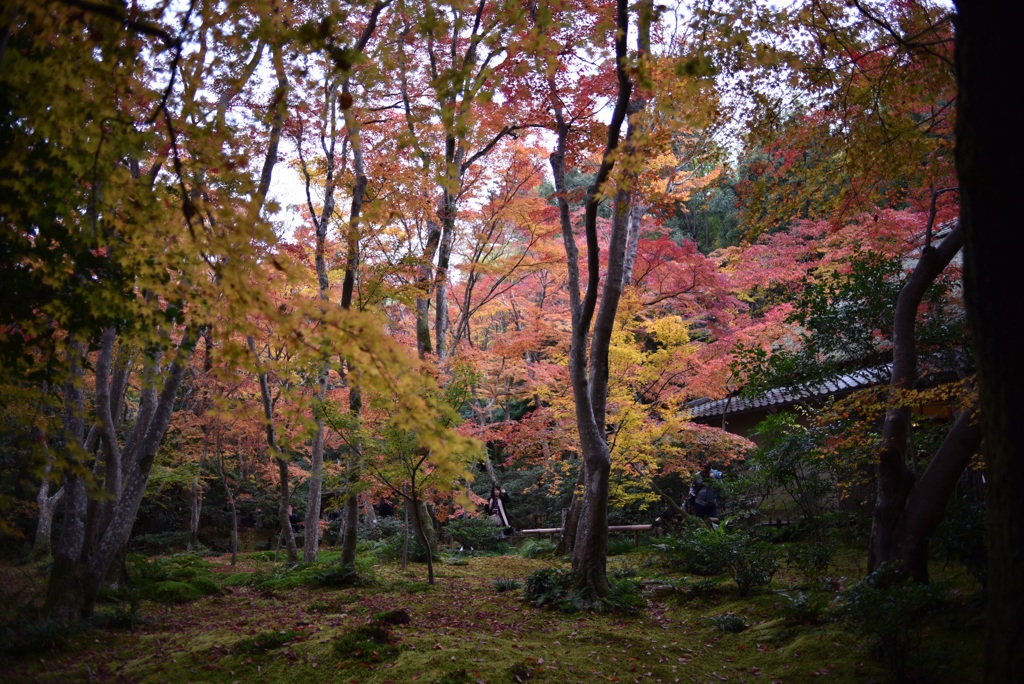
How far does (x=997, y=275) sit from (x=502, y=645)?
475 centimetres

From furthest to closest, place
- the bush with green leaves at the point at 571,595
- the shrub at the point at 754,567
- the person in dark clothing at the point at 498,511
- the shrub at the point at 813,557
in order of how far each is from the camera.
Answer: the person in dark clothing at the point at 498,511, the shrub at the point at 754,567, the bush with green leaves at the point at 571,595, the shrub at the point at 813,557

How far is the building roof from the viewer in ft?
26.8

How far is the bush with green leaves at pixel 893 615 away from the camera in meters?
4.27

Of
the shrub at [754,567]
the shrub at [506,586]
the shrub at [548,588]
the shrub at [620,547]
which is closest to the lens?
the shrub at [754,567]

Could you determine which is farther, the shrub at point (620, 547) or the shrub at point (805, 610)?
the shrub at point (620, 547)

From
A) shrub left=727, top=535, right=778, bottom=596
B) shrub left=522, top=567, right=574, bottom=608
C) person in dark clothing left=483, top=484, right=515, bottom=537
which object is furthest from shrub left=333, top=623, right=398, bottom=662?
person in dark clothing left=483, top=484, right=515, bottom=537

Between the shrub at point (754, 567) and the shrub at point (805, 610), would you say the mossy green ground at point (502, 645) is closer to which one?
the shrub at point (805, 610)

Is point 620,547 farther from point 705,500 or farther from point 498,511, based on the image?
point 498,511

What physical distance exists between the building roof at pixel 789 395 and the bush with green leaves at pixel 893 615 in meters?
3.45

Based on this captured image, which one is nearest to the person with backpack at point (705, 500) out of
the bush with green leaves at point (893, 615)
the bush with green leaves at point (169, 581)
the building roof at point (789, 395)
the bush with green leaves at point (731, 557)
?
the building roof at point (789, 395)

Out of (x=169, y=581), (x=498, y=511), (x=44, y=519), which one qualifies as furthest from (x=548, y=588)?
(x=44, y=519)

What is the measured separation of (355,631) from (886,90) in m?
6.26

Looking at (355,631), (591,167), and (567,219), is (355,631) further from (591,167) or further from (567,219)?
(591,167)

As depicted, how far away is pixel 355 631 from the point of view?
17.7ft
